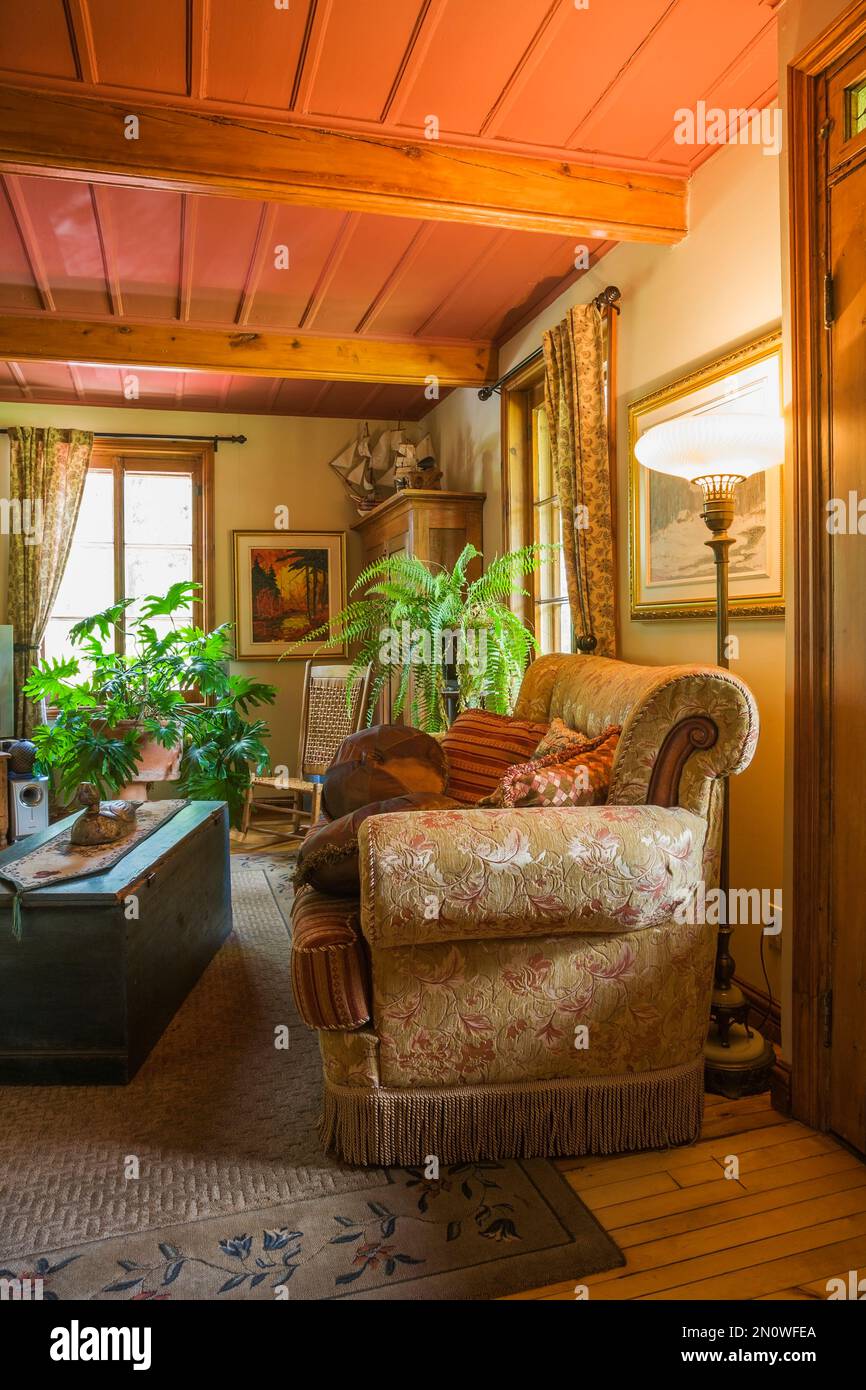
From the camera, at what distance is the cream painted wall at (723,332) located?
7.99 feet

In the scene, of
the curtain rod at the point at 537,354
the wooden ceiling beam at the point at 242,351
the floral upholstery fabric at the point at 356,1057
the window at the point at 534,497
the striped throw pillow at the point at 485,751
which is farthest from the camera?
the window at the point at 534,497

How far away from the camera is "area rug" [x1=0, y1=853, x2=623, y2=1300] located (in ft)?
4.78

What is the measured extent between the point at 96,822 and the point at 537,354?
267 cm

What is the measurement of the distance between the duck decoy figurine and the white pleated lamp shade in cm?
184

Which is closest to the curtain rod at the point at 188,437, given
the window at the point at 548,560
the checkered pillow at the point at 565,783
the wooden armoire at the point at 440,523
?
the wooden armoire at the point at 440,523

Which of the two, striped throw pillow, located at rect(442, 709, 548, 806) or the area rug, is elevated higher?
striped throw pillow, located at rect(442, 709, 548, 806)

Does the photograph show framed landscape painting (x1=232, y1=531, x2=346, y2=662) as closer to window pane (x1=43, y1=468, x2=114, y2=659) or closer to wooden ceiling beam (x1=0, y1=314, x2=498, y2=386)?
window pane (x1=43, y1=468, x2=114, y2=659)

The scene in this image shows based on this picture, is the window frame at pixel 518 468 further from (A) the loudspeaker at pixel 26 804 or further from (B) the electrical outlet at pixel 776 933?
(A) the loudspeaker at pixel 26 804

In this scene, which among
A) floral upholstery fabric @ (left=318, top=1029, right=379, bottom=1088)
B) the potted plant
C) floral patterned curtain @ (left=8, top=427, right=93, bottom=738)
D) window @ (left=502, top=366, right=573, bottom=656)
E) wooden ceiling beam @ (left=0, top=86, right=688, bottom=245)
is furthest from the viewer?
floral patterned curtain @ (left=8, top=427, right=93, bottom=738)

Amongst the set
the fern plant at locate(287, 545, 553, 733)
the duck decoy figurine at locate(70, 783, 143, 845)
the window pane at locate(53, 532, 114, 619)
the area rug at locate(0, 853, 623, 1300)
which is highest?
the window pane at locate(53, 532, 114, 619)

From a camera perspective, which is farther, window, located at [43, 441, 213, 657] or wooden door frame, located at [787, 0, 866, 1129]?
window, located at [43, 441, 213, 657]

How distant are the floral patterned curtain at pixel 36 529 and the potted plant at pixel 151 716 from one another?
18 cm

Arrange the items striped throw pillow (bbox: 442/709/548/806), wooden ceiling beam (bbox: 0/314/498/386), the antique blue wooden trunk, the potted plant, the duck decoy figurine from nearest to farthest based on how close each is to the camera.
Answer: the antique blue wooden trunk < the duck decoy figurine < striped throw pillow (bbox: 442/709/548/806) < wooden ceiling beam (bbox: 0/314/498/386) < the potted plant

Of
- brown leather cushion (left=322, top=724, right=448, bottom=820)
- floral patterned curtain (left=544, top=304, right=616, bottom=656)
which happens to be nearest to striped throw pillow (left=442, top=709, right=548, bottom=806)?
brown leather cushion (left=322, top=724, right=448, bottom=820)
